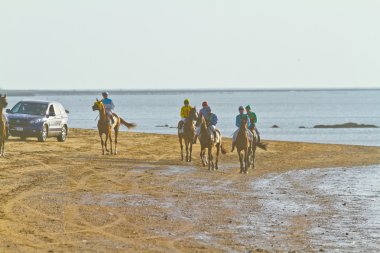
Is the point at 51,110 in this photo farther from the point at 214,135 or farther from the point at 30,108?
the point at 214,135

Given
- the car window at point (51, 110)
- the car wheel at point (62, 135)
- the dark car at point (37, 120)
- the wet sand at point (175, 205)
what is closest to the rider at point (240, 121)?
the wet sand at point (175, 205)

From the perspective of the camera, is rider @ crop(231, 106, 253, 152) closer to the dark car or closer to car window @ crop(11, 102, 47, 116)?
the dark car

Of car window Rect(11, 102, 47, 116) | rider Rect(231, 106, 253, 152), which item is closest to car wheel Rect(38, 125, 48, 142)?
car window Rect(11, 102, 47, 116)

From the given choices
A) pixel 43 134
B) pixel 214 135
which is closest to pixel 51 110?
pixel 43 134

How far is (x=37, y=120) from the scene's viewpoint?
41.3m

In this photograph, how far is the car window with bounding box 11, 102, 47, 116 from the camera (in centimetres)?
4219

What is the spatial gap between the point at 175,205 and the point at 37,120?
2248cm

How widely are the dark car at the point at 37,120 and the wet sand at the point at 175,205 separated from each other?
5658 mm

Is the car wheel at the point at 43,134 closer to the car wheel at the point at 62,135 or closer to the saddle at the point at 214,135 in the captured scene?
the car wheel at the point at 62,135

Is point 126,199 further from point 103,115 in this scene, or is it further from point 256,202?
point 103,115

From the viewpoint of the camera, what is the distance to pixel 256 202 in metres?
20.7

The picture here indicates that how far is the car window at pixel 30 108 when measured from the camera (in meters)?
42.2

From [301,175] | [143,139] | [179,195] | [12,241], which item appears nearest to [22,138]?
[143,139]

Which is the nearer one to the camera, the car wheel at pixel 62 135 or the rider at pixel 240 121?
the rider at pixel 240 121
